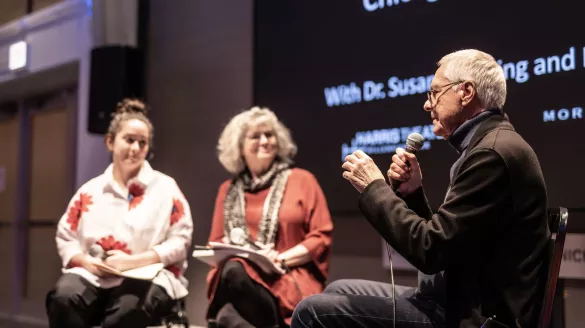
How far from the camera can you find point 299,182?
311 cm

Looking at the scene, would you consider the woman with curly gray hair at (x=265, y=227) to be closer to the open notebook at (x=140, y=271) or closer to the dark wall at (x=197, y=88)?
the open notebook at (x=140, y=271)

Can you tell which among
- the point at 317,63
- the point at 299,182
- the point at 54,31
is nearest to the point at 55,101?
the point at 54,31

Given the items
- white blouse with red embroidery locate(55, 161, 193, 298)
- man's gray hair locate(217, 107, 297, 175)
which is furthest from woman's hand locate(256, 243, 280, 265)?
man's gray hair locate(217, 107, 297, 175)

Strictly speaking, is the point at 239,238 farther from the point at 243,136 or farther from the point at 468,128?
the point at 468,128

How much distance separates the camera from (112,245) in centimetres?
296

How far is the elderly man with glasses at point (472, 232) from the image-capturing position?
62.0 inches

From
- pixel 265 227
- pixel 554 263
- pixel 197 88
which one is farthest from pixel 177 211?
pixel 554 263

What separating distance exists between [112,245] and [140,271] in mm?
243

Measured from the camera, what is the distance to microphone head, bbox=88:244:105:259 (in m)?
2.92

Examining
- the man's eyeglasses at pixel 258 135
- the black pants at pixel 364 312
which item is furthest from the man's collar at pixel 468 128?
the man's eyeglasses at pixel 258 135

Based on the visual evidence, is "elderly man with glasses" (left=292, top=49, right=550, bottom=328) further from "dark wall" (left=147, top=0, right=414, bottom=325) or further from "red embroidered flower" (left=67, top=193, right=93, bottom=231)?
"dark wall" (left=147, top=0, right=414, bottom=325)

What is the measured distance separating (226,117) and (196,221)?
A: 768 mm

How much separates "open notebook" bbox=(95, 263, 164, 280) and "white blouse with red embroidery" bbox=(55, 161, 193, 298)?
5cm

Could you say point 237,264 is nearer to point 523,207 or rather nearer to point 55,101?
point 523,207
